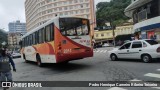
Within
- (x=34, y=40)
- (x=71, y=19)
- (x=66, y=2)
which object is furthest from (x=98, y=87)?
(x=66, y=2)

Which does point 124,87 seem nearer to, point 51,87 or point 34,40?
point 51,87

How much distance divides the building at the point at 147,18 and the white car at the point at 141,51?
15653mm

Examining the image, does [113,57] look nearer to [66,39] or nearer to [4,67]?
[66,39]

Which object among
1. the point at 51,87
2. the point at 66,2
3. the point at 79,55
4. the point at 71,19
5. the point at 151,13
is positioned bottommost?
the point at 51,87

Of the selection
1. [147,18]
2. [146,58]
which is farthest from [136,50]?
[147,18]

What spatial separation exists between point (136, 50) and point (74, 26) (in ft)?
15.4

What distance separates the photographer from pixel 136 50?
1495 centimetres

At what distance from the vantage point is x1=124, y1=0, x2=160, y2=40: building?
30906 mm

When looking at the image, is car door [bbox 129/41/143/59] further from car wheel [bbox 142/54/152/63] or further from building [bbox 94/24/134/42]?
building [bbox 94/24/134/42]

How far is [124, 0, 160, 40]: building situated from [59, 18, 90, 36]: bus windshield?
61.5 ft

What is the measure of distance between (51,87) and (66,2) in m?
96.4

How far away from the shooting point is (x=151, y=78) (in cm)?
929

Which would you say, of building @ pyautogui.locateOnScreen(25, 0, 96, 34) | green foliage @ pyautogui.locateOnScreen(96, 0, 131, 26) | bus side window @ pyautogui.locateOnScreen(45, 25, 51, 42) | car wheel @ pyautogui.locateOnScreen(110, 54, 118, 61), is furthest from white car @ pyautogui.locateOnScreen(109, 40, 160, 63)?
building @ pyautogui.locateOnScreen(25, 0, 96, 34)

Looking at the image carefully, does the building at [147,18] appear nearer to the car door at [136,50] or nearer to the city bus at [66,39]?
the car door at [136,50]
